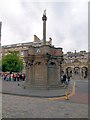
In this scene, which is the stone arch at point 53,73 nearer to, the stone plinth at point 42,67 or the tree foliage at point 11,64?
the stone plinth at point 42,67

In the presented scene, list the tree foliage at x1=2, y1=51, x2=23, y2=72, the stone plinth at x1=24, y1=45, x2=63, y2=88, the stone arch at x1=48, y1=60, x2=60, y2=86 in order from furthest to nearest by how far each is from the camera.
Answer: the tree foliage at x1=2, y1=51, x2=23, y2=72 < the stone arch at x1=48, y1=60, x2=60, y2=86 < the stone plinth at x1=24, y1=45, x2=63, y2=88

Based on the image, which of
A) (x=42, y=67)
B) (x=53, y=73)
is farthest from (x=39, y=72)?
(x=53, y=73)

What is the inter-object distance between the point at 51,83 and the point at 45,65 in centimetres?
224

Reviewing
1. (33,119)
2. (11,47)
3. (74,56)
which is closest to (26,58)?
(33,119)

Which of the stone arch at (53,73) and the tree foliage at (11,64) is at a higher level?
the tree foliage at (11,64)

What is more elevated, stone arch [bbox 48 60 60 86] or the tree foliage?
the tree foliage

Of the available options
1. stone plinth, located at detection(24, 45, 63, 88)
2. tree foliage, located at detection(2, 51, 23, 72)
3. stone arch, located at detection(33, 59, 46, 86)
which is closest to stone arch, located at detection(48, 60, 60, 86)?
stone plinth, located at detection(24, 45, 63, 88)

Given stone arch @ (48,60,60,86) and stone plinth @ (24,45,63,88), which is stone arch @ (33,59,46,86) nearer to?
stone plinth @ (24,45,63,88)

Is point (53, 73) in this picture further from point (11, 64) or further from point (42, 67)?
point (11, 64)

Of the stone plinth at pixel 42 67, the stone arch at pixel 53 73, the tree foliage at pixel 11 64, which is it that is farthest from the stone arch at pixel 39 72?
the tree foliage at pixel 11 64

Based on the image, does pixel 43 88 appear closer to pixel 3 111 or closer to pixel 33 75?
pixel 33 75

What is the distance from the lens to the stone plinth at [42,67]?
21.9 m

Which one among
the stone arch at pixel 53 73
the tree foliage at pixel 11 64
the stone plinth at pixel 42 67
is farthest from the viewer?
the tree foliage at pixel 11 64

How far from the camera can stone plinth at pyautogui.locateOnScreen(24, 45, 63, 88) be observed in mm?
21917
